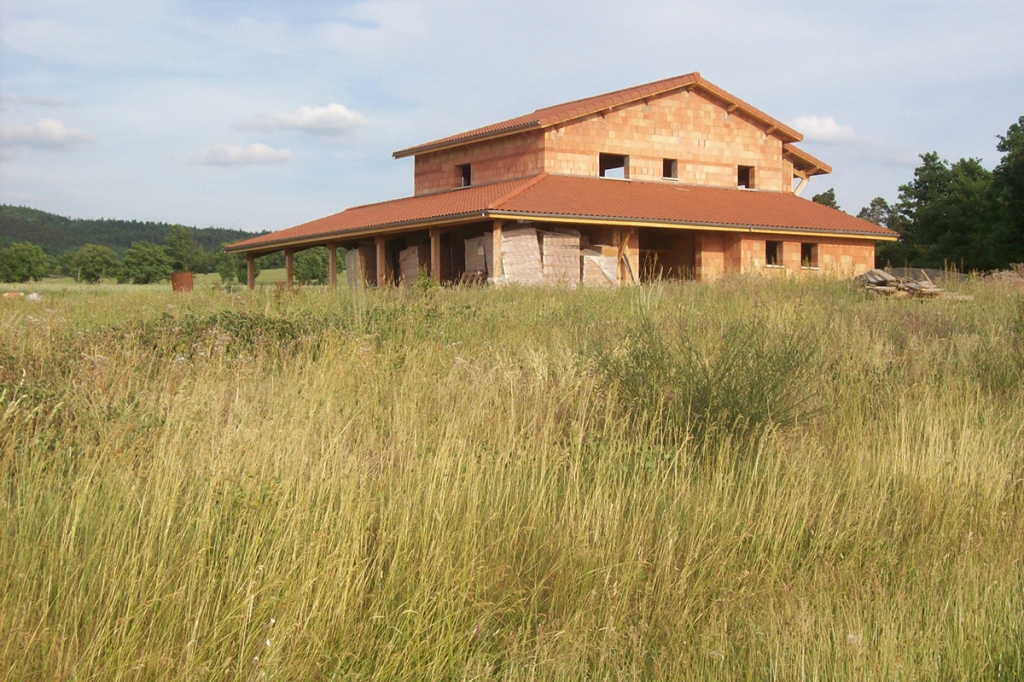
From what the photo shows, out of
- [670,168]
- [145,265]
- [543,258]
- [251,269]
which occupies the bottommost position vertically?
[543,258]

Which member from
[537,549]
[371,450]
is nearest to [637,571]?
[537,549]

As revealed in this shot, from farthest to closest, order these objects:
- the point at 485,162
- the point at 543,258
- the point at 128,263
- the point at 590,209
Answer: the point at 128,263
the point at 485,162
the point at 543,258
the point at 590,209

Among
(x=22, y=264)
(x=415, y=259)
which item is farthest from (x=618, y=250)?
(x=22, y=264)

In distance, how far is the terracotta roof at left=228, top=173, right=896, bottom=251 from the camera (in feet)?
72.2

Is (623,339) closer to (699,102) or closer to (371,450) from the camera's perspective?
(371,450)

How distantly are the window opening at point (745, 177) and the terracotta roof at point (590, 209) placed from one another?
68 cm

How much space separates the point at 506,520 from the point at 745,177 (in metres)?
29.0

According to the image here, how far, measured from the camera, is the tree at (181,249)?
270 ft

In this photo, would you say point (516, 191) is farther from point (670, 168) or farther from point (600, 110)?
point (670, 168)

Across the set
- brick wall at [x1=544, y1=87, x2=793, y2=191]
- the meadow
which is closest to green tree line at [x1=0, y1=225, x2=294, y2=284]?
brick wall at [x1=544, y1=87, x2=793, y2=191]

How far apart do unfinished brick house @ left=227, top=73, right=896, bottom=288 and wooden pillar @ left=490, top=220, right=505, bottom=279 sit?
0.04 meters

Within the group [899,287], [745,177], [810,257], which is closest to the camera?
[899,287]

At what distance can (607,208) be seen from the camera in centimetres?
2280

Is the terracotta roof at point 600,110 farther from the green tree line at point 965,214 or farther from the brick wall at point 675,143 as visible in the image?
the green tree line at point 965,214
